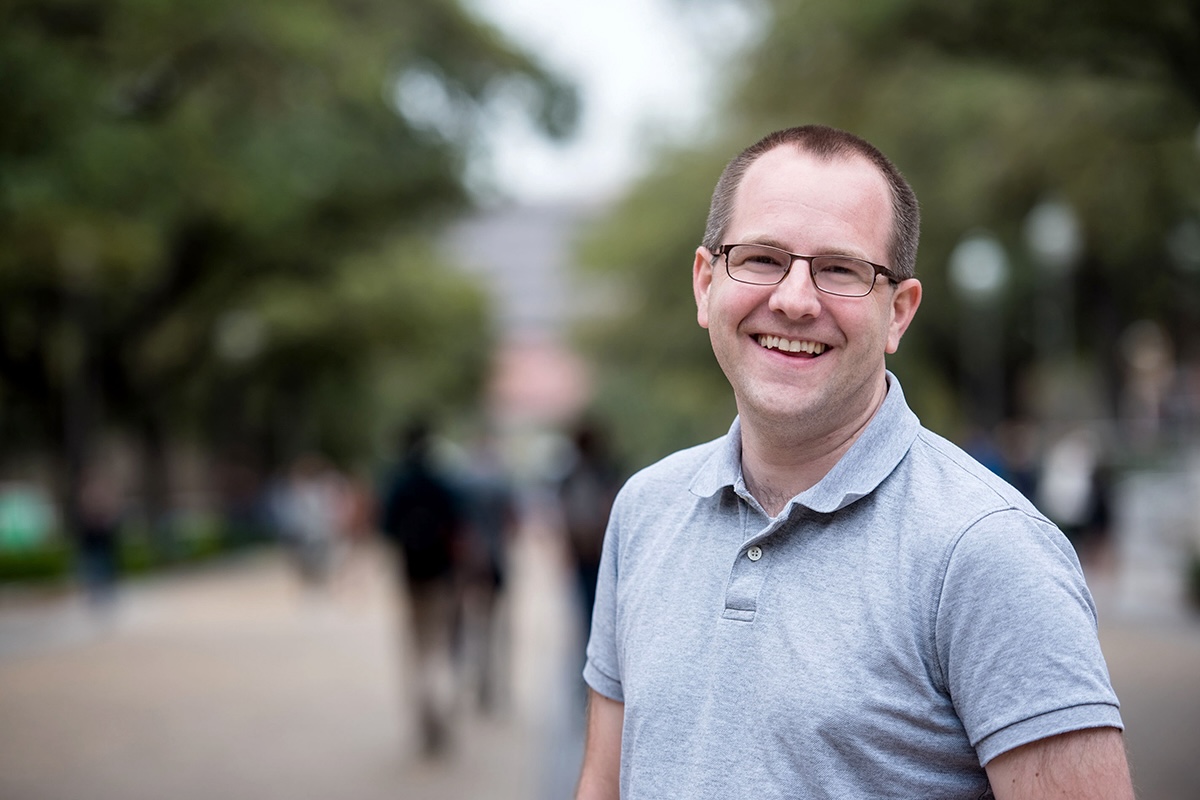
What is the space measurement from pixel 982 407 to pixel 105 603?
2322 cm

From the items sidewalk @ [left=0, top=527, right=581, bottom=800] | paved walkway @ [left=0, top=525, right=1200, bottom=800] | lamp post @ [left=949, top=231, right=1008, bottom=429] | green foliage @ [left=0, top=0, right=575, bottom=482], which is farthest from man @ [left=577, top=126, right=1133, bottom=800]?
lamp post @ [left=949, top=231, right=1008, bottom=429]

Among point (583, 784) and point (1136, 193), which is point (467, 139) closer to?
point (1136, 193)

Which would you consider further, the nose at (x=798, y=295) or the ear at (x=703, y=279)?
the ear at (x=703, y=279)

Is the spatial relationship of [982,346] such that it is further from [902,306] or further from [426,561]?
[902,306]

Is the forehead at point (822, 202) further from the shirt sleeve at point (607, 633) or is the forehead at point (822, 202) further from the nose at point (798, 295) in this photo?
the shirt sleeve at point (607, 633)

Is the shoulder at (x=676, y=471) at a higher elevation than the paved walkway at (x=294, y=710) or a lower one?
higher

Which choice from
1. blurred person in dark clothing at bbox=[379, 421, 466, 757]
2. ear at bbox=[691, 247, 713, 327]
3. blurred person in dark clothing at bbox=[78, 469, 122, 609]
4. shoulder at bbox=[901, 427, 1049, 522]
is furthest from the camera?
blurred person in dark clothing at bbox=[78, 469, 122, 609]

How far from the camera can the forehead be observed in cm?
209

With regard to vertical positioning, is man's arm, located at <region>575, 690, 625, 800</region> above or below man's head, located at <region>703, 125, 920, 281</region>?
below

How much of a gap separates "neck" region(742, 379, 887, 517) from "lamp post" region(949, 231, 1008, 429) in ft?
84.6

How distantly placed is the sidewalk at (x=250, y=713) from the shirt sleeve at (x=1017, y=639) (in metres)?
6.08

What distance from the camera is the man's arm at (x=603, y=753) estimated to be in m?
2.37

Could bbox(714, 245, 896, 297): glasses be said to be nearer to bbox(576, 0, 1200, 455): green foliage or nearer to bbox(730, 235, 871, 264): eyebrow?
bbox(730, 235, 871, 264): eyebrow

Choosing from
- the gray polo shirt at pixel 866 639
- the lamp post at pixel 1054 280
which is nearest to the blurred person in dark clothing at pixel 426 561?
the gray polo shirt at pixel 866 639
